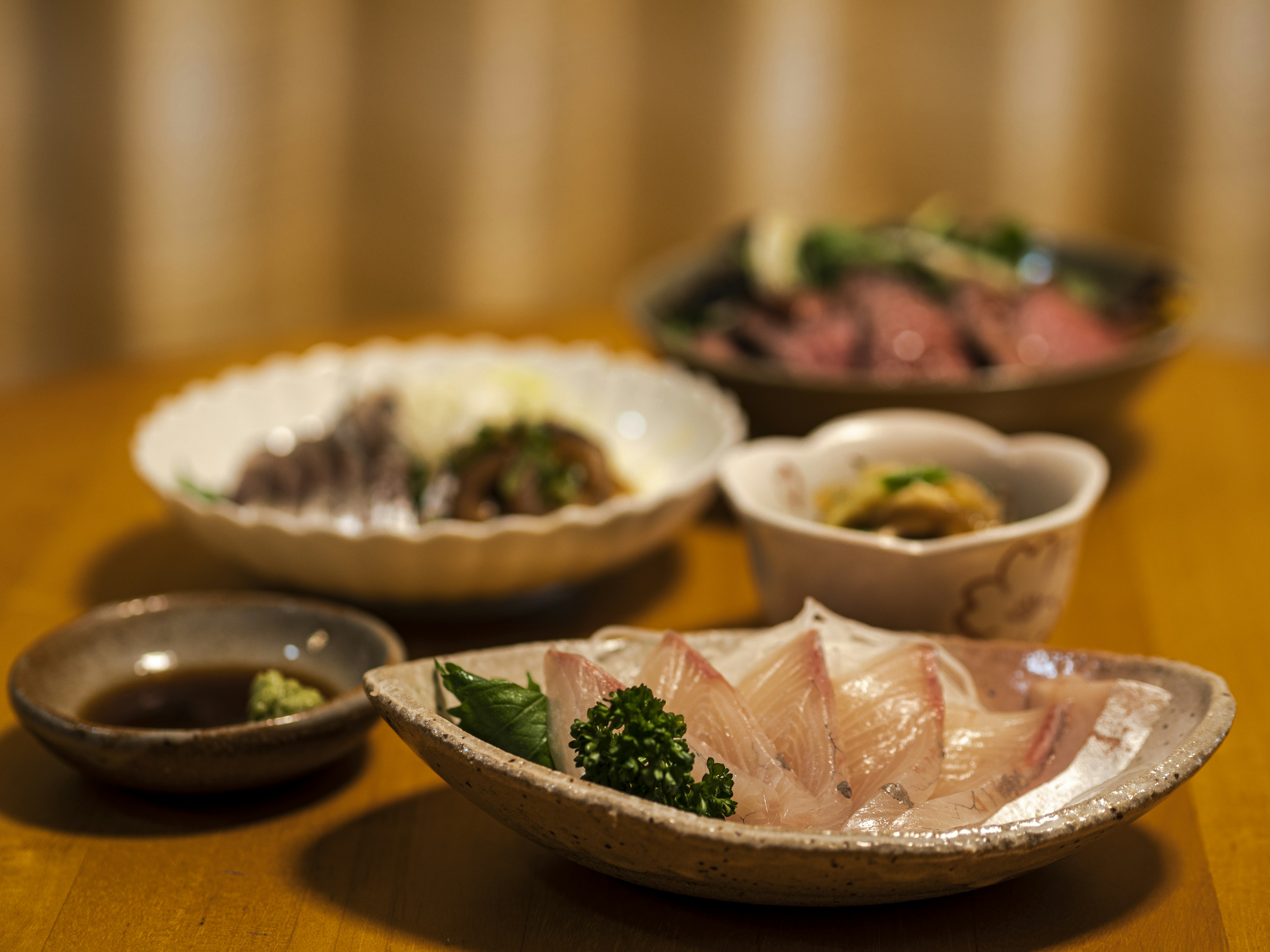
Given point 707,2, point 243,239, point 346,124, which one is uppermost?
point 707,2

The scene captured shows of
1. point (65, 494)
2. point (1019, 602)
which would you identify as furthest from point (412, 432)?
point (1019, 602)

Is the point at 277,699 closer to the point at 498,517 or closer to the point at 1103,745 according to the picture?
the point at 498,517

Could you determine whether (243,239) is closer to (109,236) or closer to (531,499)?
(109,236)

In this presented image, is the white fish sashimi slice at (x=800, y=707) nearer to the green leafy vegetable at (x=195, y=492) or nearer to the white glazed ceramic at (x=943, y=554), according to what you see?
the white glazed ceramic at (x=943, y=554)

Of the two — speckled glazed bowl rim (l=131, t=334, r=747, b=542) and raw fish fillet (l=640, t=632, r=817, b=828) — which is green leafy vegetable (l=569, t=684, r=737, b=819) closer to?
raw fish fillet (l=640, t=632, r=817, b=828)

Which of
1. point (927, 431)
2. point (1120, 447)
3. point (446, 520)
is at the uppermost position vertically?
point (927, 431)

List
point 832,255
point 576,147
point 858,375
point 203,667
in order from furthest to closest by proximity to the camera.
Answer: point 576,147 < point 832,255 < point 858,375 < point 203,667

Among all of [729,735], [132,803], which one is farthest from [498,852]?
[132,803]
